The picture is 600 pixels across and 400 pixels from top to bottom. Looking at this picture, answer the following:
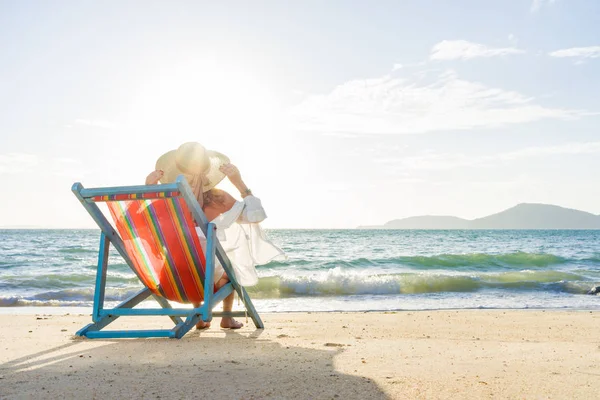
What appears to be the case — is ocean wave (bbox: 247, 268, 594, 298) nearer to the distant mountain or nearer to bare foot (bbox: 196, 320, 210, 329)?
bare foot (bbox: 196, 320, 210, 329)

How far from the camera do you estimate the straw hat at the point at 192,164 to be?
4684 millimetres

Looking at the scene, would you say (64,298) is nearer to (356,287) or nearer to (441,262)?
(356,287)

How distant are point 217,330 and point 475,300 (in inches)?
241

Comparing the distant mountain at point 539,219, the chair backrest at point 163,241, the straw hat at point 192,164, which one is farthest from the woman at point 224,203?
the distant mountain at point 539,219

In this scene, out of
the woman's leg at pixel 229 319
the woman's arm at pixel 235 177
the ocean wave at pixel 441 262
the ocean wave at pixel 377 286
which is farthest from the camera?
the ocean wave at pixel 441 262

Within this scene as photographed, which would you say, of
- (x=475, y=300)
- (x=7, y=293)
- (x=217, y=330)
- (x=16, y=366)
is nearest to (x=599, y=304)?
(x=475, y=300)

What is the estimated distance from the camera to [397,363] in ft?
11.8

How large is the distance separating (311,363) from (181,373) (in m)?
0.80

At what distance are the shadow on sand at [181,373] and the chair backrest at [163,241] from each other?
0.46 metres

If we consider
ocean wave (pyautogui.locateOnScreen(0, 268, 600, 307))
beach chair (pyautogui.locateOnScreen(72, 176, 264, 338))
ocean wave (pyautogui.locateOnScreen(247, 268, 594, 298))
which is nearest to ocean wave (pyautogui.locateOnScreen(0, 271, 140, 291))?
ocean wave (pyautogui.locateOnScreen(0, 268, 600, 307))

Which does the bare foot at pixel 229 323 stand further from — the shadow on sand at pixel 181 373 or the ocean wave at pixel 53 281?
the ocean wave at pixel 53 281

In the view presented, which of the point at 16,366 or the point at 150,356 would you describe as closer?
the point at 16,366

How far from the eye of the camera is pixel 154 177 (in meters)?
4.52

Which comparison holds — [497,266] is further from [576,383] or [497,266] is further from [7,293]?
[576,383]
